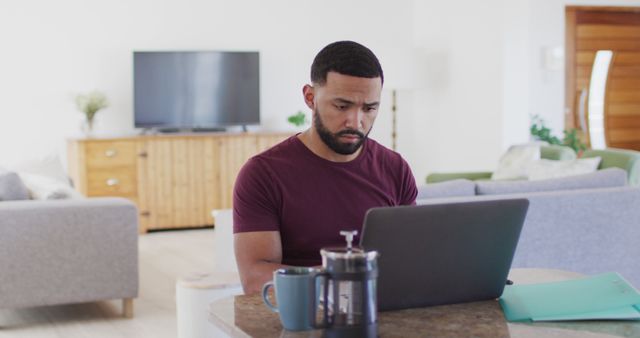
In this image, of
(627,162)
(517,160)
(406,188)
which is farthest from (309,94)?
(517,160)

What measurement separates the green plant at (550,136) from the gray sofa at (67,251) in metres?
4.07

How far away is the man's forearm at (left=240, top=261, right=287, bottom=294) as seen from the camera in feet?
7.00

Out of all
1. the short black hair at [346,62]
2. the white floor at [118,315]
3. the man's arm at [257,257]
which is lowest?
the white floor at [118,315]

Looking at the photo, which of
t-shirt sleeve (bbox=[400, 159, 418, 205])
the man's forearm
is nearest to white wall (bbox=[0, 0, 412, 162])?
t-shirt sleeve (bbox=[400, 159, 418, 205])

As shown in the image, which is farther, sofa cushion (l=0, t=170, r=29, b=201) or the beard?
sofa cushion (l=0, t=170, r=29, b=201)

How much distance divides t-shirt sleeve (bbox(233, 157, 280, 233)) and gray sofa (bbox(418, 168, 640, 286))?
1.98m

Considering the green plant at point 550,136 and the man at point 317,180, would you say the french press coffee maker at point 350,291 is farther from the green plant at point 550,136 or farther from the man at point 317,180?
the green plant at point 550,136

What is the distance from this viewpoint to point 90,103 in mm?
7703

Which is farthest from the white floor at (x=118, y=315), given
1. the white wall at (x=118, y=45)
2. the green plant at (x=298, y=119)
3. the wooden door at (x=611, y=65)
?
the wooden door at (x=611, y=65)

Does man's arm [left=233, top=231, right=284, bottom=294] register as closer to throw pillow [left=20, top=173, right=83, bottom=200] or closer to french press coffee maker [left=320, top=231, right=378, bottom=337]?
french press coffee maker [left=320, top=231, right=378, bottom=337]

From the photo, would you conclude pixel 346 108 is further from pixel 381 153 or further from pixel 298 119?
pixel 298 119

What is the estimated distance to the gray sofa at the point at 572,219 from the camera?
13.8 ft

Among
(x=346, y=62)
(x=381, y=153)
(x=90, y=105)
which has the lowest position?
(x=381, y=153)

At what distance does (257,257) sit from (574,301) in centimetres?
73
